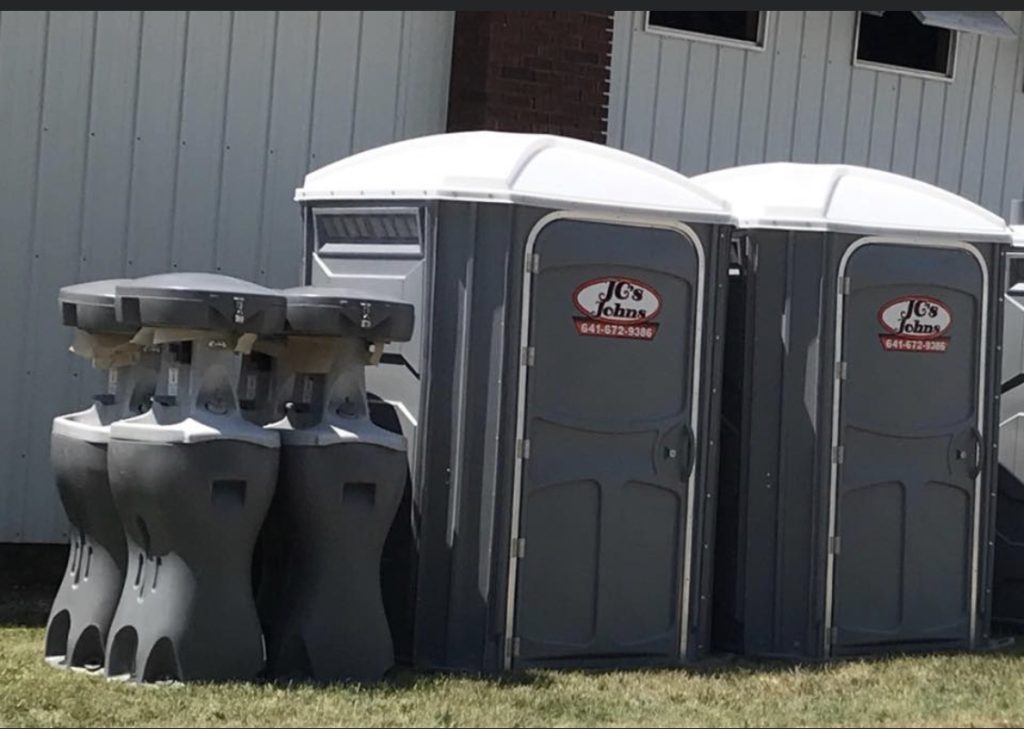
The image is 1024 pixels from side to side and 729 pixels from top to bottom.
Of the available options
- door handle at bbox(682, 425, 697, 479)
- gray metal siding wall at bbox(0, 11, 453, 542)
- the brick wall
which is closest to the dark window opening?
the brick wall

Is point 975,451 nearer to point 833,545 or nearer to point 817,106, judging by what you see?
point 833,545

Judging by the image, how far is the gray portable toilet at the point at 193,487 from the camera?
7113 millimetres

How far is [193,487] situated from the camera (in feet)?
23.3

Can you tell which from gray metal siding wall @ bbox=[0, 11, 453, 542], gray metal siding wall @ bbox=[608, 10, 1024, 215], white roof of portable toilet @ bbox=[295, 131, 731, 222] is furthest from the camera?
gray metal siding wall @ bbox=[608, 10, 1024, 215]

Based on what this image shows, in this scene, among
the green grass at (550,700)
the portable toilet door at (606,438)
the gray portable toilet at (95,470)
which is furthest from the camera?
the portable toilet door at (606,438)

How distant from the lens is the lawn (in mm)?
6941

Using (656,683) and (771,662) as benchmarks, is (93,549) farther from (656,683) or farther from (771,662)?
(771,662)

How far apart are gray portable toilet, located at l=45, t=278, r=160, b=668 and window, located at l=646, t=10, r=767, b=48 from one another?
4946 mm

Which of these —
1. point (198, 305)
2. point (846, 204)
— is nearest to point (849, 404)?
point (846, 204)

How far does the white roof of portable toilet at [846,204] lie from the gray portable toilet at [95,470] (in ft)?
9.41

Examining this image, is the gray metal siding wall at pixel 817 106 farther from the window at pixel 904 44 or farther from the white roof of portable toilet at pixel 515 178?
the white roof of portable toilet at pixel 515 178

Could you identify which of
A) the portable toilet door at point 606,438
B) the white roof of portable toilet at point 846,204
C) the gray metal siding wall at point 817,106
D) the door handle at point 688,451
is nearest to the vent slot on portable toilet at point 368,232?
the portable toilet door at point 606,438

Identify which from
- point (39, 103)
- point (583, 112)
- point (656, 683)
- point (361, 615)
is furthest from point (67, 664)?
point (583, 112)

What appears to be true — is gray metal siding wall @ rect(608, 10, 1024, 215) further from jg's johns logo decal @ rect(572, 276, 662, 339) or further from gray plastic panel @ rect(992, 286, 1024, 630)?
jg's johns logo decal @ rect(572, 276, 662, 339)
